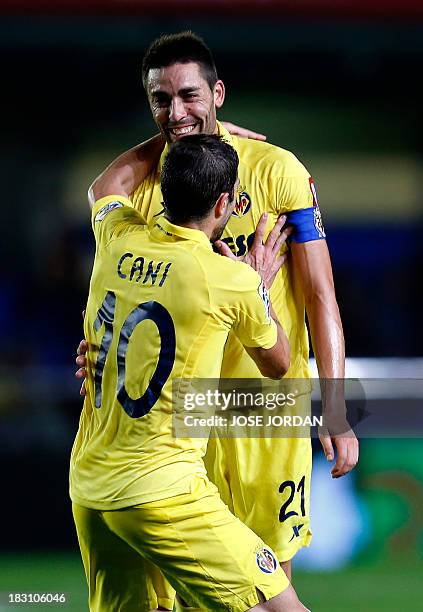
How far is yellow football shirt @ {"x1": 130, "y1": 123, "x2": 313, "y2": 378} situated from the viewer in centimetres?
286

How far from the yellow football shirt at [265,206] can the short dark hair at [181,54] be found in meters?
0.17

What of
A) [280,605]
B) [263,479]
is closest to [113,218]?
[263,479]

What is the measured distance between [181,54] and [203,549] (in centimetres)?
129

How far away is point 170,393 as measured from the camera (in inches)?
95.2

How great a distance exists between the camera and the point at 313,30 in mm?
7781

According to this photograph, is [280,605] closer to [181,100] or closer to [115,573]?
[115,573]

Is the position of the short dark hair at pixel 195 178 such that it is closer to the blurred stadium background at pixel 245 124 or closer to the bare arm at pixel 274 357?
the bare arm at pixel 274 357

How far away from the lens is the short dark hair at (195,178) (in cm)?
246

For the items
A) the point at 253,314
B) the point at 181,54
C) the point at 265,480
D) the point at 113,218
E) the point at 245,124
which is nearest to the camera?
the point at 253,314

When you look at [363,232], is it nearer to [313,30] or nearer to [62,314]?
[313,30]

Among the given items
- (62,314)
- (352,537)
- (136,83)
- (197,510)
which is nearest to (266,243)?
(197,510)

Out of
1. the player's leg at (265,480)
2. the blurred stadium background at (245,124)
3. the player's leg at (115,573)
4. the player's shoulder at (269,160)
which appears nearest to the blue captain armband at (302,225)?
the player's shoulder at (269,160)

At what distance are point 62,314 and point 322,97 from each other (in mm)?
2923

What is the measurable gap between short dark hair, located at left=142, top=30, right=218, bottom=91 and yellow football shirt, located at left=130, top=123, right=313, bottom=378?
17cm
